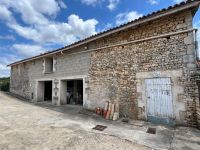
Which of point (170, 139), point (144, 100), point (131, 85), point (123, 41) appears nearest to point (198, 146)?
Answer: point (170, 139)

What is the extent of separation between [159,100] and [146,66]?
5.03ft

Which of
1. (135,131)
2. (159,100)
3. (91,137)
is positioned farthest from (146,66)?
(91,137)

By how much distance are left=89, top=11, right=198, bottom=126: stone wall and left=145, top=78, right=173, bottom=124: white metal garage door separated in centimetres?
29

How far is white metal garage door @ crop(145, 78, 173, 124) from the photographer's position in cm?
573

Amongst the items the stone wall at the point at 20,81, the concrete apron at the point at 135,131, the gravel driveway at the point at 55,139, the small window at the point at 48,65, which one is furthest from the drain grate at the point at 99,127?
the stone wall at the point at 20,81

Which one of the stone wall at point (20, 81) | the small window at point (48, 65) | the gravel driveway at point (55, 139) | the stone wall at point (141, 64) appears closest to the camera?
the gravel driveway at point (55, 139)

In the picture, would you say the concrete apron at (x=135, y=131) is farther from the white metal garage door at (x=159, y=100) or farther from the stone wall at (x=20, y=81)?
the stone wall at (x=20, y=81)

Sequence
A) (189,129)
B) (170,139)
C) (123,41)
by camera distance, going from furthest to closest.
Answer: (123,41)
(189,129)
(170,139)

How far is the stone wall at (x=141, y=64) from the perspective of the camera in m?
5.38

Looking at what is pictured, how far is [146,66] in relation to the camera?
6.40m

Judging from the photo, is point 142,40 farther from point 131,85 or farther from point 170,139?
point 170,139

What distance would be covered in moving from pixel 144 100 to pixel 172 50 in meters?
2.36

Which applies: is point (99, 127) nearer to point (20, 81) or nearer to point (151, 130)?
point (151, 130)

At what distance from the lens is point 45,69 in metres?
12.2
